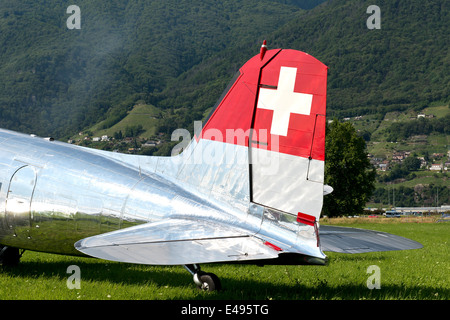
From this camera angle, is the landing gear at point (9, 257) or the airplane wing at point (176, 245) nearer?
the airplane wing at point (176, 245)

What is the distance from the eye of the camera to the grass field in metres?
8.91

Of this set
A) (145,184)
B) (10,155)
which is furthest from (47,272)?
(145,184)

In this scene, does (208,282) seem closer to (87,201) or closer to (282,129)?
(87,201)

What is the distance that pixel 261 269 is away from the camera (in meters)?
12.9

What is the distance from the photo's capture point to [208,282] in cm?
862

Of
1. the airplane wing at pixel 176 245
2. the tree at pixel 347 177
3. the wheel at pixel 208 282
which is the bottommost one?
the tree at pixel 347 177

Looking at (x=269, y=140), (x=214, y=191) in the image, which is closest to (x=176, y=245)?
(x=214, y=191)

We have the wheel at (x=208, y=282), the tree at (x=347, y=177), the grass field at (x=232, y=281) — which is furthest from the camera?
the tree at (x=347, y=177)

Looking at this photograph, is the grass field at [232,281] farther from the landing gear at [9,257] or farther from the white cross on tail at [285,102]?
the white cross on tail at [285,102]

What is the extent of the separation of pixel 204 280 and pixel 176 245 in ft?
6.74

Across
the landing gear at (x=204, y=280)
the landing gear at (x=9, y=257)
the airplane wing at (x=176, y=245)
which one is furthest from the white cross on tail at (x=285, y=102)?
the landing gear at (x=9, y=257)

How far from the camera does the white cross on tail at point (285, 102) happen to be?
26.1 feet

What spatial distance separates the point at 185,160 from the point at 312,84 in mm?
2952

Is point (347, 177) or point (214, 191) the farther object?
Result: point (347, 177)
